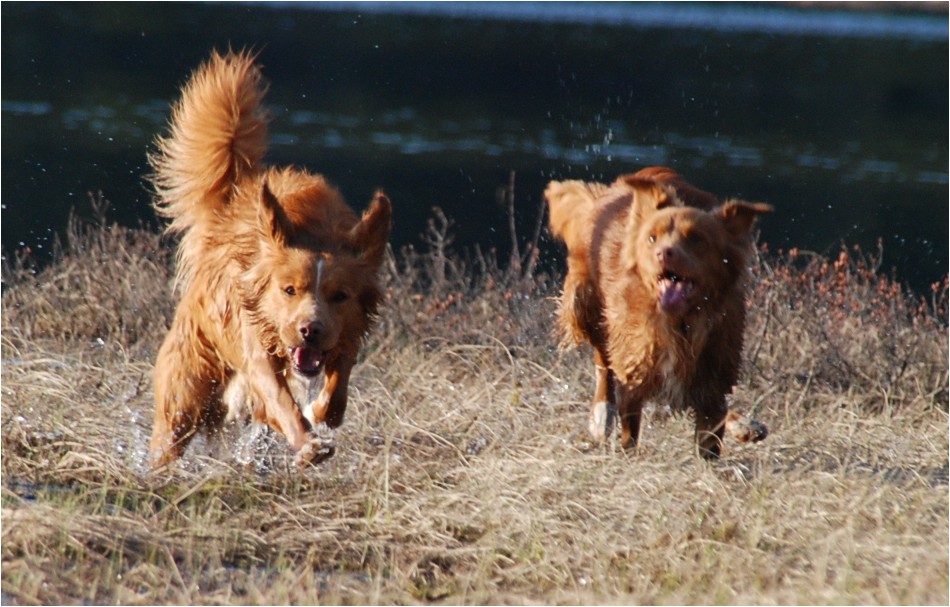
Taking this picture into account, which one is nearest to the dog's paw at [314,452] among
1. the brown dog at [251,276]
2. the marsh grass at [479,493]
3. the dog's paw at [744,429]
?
the brown dog at [251,276]

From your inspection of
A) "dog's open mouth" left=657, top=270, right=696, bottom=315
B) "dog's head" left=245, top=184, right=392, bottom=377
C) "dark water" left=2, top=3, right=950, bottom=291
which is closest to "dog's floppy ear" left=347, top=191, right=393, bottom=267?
"dog's head" left=245, top=184, right=392, bottom=377

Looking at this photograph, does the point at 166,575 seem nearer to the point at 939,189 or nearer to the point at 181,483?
the point at 181,483

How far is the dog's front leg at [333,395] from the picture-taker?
255 inches

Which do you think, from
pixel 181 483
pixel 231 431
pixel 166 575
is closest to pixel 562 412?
pixel 231 431

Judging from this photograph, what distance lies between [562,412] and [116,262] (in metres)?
3.66

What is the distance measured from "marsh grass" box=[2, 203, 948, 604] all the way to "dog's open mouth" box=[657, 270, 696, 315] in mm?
796

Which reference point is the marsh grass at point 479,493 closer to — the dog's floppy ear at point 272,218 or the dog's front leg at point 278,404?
the dog's front leg at point 278,404

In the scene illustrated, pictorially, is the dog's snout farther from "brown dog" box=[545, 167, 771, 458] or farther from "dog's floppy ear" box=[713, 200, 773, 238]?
"dog's floppy ear" box=[713, 200, 773, 238]

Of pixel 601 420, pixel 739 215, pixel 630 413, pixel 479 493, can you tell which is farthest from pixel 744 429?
pixel 479 493

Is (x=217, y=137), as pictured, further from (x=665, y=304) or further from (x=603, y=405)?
(x=603, y=405)

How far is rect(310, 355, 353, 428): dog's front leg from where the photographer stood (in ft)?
21.2

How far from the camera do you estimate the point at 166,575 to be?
204 inches

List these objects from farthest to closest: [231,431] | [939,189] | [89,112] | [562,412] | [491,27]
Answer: [491,27], [89,112], [939,189], [562,412], [231,431]

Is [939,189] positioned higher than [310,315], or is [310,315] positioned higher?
[310,315]
